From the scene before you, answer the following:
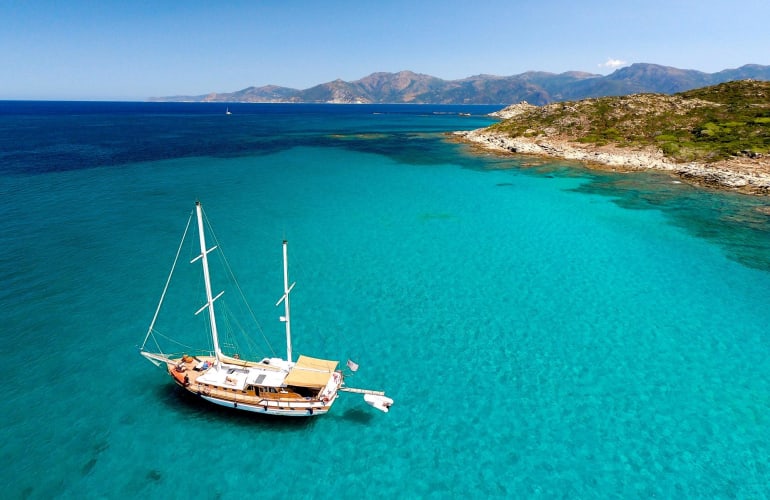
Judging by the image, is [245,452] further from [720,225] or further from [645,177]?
[645,177]

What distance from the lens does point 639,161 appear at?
317 ft

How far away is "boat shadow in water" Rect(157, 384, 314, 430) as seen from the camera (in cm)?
2466

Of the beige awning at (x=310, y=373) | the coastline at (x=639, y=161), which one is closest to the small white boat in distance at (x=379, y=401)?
the beige awning at (x=310, y=373)

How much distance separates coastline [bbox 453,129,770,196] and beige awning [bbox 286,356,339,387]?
9068cm

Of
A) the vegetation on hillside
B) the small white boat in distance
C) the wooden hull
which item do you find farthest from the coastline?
the wooden hull

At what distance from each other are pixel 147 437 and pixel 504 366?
83.4 feet

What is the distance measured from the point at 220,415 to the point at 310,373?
6657 mm

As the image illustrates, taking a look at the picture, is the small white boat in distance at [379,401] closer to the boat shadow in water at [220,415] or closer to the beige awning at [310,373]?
the beige awning at [310,373]

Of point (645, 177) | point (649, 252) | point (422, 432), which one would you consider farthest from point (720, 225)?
point (422, 432)

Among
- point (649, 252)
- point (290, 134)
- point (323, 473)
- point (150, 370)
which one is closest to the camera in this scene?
point (323, 473)

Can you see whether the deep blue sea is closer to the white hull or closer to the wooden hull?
the white hull

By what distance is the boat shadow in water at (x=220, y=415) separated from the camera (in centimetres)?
2466

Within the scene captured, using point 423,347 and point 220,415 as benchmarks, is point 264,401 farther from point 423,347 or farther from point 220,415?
point 423,347

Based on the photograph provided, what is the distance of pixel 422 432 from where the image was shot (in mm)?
24438
